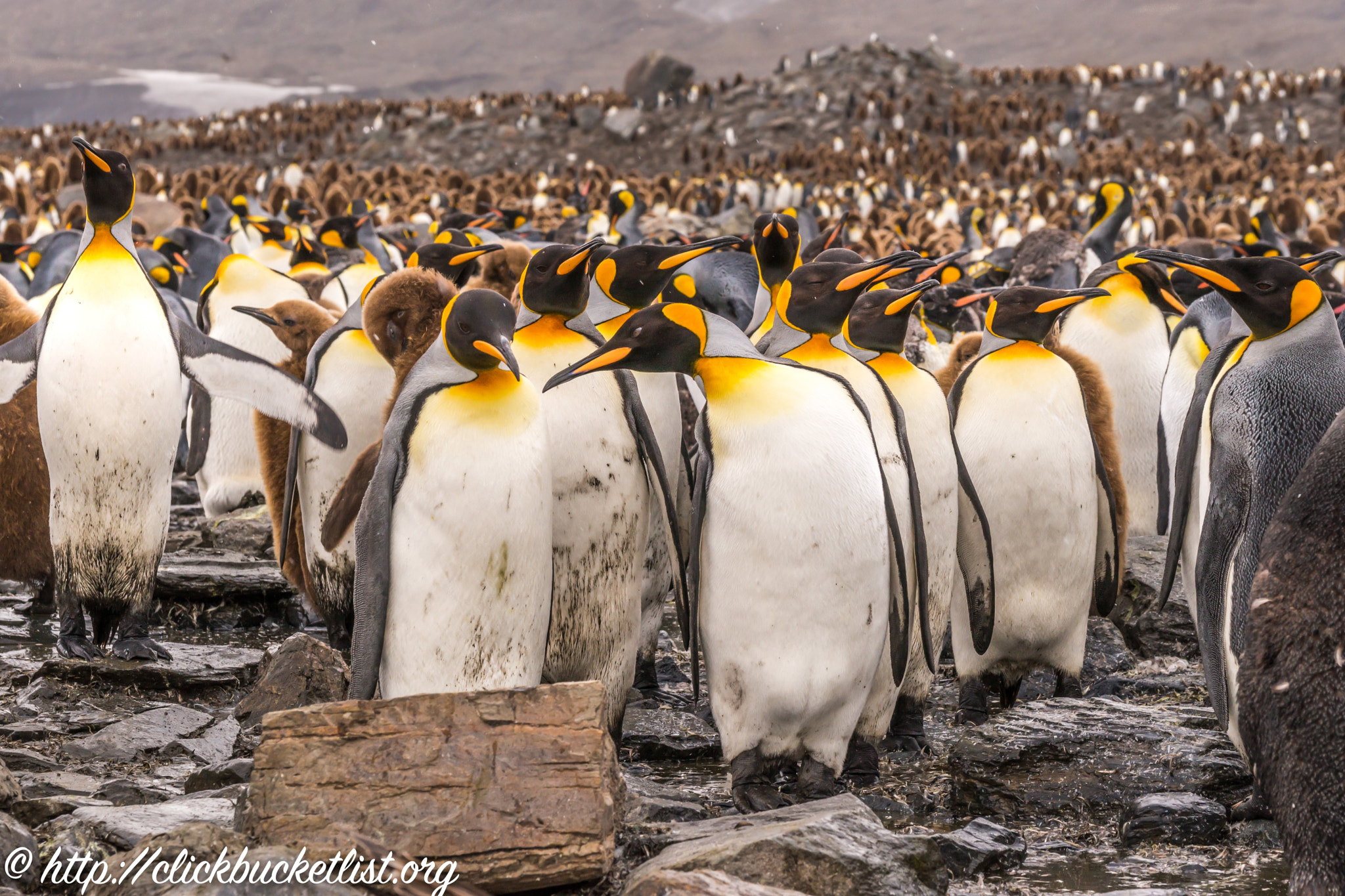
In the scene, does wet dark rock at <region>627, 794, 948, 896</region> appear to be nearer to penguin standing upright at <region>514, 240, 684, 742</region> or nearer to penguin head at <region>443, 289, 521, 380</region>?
penguin standing upright at <region>514, 240, 684, 742</region>

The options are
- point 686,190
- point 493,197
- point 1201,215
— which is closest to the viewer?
point 1201,215

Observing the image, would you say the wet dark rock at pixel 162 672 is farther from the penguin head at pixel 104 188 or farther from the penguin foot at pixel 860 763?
the penguin foot at pixel 860 763

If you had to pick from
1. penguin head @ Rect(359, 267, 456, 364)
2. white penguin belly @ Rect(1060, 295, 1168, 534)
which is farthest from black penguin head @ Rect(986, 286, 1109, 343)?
white penguin belly @ Rect(1060, 295, 1168, 534)

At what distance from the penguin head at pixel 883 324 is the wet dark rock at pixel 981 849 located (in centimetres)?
182

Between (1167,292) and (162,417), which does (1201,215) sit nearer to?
(1167,292)

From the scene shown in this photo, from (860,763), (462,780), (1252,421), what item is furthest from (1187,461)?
(462,780)

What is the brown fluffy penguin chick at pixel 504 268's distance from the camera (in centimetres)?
633

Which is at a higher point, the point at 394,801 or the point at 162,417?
the point at 162,417

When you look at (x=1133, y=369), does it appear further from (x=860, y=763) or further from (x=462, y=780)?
(x=462, y=780)

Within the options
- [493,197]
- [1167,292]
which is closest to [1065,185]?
[493,197]

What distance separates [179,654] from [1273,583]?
13.7 ft

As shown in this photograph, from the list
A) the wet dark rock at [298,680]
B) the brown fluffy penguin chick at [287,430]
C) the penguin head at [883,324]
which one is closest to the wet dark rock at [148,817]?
the wet dark rock at [298,680]

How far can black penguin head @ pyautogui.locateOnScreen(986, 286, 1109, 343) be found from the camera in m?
4.89

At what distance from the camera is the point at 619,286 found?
462 cm
